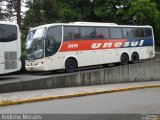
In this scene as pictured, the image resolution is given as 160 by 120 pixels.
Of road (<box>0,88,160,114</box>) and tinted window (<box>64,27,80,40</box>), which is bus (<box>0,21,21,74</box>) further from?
road (<box>0,88,160,114</box>)

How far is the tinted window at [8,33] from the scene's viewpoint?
73.7ft

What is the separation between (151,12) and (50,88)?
28.3m

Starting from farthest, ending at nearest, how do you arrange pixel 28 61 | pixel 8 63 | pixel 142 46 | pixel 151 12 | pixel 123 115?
pixel 151 12
pixel 142 46
pixel 28 61
pixel 8 63
pixel 123 115

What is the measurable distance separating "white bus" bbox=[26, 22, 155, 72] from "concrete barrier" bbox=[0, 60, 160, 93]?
1568 mm

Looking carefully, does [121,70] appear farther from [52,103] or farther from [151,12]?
[151,12]

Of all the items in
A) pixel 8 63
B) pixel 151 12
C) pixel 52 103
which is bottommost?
pixel 52 103

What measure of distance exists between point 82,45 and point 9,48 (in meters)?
6.05

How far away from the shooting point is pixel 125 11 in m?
47.4

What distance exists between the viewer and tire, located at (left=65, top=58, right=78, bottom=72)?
26.3 m

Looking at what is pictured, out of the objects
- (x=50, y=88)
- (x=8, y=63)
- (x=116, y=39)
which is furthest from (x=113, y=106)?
(x=116, y=39)

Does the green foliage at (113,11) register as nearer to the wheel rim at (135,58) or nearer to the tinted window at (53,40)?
the wheel rim at (135,58)

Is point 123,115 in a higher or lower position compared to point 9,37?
lower

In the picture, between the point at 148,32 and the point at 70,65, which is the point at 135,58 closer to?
the point at 148,32

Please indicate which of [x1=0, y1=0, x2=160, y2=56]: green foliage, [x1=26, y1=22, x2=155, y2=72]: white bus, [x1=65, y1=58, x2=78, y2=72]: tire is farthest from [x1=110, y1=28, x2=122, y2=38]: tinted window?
[x1=0, y1=0, x2=160, y2=56]: green foliage
